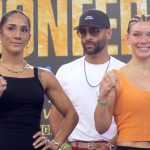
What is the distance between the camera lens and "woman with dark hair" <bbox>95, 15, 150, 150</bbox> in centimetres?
253

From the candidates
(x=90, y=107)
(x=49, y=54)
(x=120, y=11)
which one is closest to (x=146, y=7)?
(x=120, y=11)

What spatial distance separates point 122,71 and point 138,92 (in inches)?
7.5

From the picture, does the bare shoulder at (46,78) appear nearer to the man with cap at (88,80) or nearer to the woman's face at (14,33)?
the woman's face at (14,33)

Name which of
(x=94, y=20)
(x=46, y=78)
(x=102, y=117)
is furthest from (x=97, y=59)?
(x=102, y=117)

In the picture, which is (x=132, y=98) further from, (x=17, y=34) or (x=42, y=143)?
(x=17, y=34)

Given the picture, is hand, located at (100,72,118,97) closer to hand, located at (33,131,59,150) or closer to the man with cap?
hand, located at (33,131,59,150)

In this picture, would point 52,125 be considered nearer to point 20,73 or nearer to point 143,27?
point 20,73

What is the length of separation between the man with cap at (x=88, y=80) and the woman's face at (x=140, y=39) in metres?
0.55

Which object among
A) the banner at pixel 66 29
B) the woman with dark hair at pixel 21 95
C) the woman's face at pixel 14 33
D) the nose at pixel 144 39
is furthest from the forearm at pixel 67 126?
the banner at pixel 66 29

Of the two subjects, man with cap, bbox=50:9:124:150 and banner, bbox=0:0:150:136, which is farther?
banner, bbox=0:0:150:136

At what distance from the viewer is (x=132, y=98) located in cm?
254

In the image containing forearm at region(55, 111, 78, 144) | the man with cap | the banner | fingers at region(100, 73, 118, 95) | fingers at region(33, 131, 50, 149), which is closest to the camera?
fingers at region(100, 73, 118, 95)

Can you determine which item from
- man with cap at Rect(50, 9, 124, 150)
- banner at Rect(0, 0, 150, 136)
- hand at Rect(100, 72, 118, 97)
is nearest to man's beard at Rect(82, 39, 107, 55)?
man with cap at Rect(50, 9, 124, 150)

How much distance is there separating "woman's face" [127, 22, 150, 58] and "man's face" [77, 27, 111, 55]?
1.76 ft
